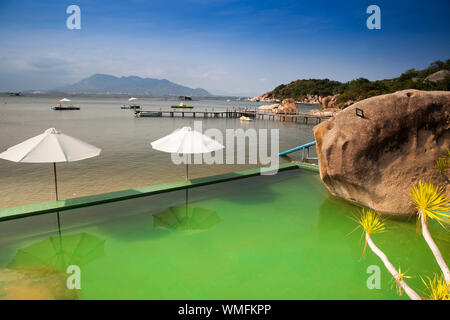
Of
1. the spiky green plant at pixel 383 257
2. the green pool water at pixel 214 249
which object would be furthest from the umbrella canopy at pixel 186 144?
the spiky green plant at pixel 383 257

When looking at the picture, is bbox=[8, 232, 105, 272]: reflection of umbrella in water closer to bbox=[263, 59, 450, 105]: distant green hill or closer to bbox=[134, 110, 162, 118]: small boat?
bbox=[134, 110, 162, 118]: small boat

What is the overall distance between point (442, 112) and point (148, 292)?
646 centimetres

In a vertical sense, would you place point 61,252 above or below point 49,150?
below

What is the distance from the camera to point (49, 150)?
17.8ft

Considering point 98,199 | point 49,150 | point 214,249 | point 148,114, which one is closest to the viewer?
point 214,249

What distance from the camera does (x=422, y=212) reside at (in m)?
2.17

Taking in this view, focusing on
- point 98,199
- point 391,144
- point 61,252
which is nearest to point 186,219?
point 98,199

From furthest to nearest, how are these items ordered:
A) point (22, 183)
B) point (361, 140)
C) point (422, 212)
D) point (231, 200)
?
1. point (22, 183)
2. point (231, 200)
3. point (361, 140)
4. point (422, 212)

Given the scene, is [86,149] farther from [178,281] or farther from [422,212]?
[422,212]

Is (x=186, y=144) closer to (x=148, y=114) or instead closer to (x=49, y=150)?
(x=49, y=150)

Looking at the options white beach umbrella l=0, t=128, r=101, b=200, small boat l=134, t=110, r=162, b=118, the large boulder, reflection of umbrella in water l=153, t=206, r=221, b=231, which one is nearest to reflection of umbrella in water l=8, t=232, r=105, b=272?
reflection of umbrella in water l=153, t=206, r=221, b=231

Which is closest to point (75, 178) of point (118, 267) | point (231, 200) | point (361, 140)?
point (231, 200)

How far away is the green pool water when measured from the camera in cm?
379

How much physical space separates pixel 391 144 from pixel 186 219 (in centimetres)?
472
